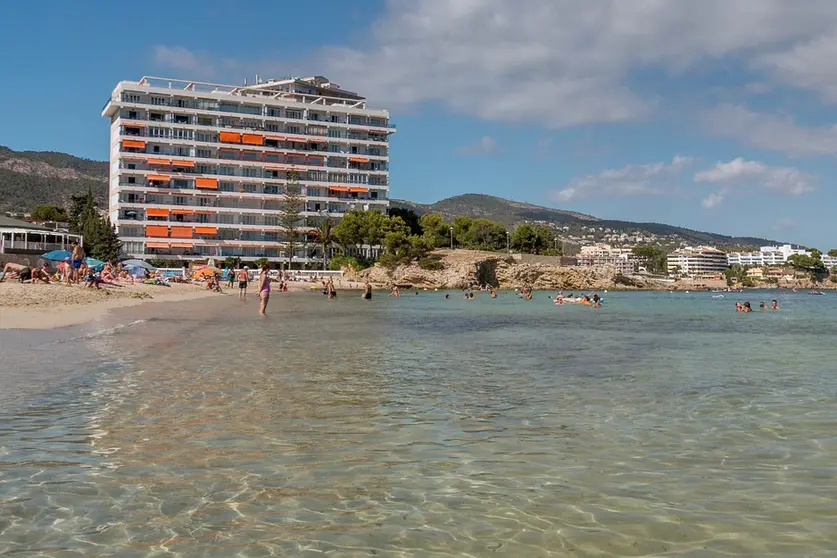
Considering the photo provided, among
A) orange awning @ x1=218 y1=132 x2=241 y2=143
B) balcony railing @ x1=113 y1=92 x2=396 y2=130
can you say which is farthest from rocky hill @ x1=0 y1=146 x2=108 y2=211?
orange awning @ x1=218 y1=132 x2=241 y2=143

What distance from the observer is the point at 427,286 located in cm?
10088

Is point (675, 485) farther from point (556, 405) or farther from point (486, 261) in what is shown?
point (486, 261)

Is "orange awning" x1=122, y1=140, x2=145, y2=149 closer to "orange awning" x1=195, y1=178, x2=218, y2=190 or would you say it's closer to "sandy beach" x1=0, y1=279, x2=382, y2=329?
"orange awning" x1=195, y1=178, x2=218, y2=190

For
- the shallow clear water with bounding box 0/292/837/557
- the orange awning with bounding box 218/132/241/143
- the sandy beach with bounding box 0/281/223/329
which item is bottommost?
the sandy beach with bounding box 0/281/223/329

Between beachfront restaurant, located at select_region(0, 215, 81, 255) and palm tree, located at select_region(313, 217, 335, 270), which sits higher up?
palm tree, located at select_region(313, 217, 335, 270)

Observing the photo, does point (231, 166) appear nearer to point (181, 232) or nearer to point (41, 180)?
point (181, 232)

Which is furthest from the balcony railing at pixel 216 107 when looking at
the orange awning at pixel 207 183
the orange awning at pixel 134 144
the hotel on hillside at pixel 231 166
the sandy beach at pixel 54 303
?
the sandy beach at pixel 54 303

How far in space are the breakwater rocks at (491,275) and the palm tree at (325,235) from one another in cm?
680

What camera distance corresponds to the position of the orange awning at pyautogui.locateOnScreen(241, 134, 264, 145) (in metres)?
104

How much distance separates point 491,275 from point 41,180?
11950cm

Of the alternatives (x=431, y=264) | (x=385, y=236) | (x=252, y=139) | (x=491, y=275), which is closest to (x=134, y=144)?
(x=252, y=139)

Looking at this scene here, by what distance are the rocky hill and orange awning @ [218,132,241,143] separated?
51.7 m

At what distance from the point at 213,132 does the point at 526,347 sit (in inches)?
3636

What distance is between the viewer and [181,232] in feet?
328
